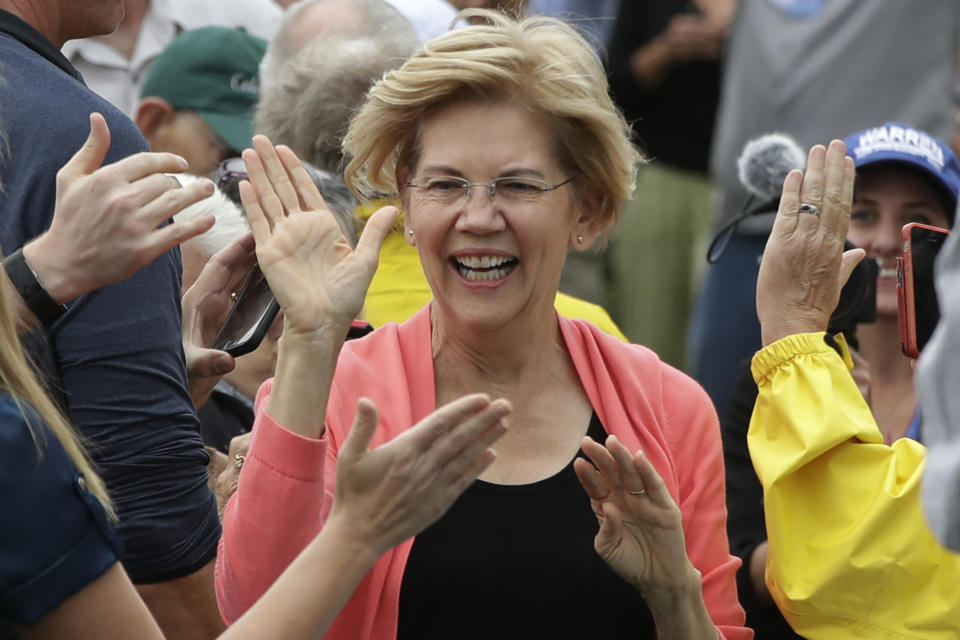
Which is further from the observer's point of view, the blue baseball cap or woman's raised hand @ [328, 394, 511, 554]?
the blue baseball cap

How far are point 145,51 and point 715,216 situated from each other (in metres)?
2.51

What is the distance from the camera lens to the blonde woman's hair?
2041 mm

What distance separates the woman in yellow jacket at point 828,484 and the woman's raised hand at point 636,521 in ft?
0.84

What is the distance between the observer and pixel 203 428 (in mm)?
3371

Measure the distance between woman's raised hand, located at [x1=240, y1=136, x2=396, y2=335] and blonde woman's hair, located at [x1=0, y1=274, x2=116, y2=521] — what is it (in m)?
0.47

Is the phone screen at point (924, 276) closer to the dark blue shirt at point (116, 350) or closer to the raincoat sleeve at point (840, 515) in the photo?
the raincoat sleeve at point (840, 515)

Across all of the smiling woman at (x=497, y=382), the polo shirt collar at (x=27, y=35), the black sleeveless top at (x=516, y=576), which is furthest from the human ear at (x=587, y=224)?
the polo shirt collar at (x=27, y=35)

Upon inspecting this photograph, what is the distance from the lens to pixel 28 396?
6.76 feet

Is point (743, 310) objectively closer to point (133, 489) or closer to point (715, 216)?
point (715, 216)

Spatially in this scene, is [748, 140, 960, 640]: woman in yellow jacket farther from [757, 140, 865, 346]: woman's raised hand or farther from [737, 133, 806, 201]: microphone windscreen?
[737, 133, 806, 201]: microphone windscreen

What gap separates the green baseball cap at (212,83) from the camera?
4.52m

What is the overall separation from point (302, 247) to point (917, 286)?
1351 millimetres

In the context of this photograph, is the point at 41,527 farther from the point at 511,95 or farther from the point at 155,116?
the point at 155,116

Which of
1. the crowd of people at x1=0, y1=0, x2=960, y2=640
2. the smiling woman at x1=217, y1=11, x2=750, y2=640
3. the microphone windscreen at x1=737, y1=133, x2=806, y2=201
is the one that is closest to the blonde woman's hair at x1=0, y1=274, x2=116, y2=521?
the crowd of people at x1=0, y1=0, x2=960, y2=640
